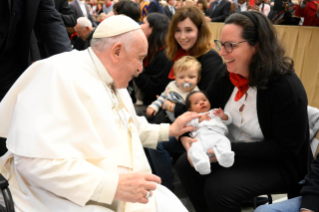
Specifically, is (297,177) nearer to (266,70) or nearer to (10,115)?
(266,70)

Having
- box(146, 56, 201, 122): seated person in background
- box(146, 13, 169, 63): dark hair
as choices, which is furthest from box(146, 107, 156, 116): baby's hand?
box(146, 13, 169, 63): dark hair

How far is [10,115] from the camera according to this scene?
172cm

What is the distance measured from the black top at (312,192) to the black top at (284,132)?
1.18 ft

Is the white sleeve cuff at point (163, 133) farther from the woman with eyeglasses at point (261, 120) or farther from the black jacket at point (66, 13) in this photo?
the black jacket at point (66, 13)

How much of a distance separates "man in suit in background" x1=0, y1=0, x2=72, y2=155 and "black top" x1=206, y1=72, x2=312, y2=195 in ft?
5.96

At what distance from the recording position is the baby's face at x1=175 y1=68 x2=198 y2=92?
307 centimetres

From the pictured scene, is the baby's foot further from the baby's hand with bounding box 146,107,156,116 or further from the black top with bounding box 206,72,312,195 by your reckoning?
the baby's hand with bounding box 146,107,156,116

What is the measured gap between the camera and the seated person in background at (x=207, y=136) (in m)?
2.11

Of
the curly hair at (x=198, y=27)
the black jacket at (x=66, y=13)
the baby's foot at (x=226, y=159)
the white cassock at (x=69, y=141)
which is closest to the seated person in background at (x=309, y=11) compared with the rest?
the curly hair at (x=198, y=27)

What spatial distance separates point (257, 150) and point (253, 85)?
0.47m

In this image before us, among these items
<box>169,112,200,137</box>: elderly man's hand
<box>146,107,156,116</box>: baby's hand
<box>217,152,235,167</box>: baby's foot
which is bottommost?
<box>146,107,156,116</box>: baby's hand

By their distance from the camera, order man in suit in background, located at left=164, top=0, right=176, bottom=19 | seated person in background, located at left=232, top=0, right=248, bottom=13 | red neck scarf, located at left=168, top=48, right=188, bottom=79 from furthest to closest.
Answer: man in suit in background, located at left=164, top=0, right=176, bottom=19
seated person in background, located at left=232, top=0, right=248, bottom=13
red neck scarf, located at left=168, top=48, right=188, bottom=79

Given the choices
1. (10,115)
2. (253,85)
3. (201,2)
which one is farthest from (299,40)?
(201,2)

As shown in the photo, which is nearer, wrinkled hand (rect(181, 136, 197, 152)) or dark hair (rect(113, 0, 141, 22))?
wrinkled hand (rect(181, 136, 197, 152))
